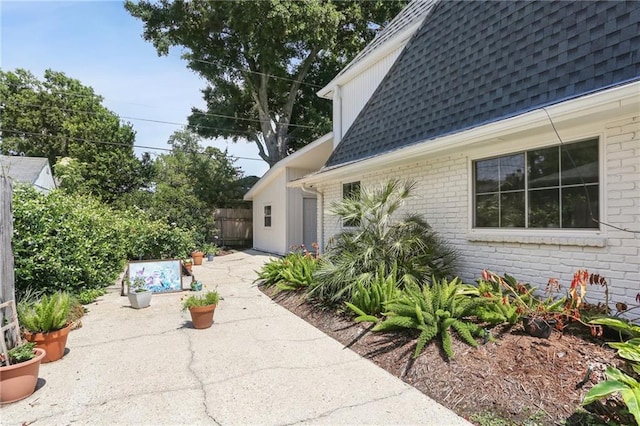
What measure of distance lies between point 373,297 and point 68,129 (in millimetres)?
24322

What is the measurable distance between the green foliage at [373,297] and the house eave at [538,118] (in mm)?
2253

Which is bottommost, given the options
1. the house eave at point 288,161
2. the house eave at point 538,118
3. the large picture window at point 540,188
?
the large picture window at point 540,188

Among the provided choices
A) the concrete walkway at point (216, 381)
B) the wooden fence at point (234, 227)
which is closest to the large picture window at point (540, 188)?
Answer: the concrete walkway at point (216, 381)

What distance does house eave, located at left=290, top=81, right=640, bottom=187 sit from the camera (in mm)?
3387

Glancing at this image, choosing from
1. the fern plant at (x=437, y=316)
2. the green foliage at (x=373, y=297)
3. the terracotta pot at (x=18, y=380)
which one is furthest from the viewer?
the green foliage at (x=373, y=297)

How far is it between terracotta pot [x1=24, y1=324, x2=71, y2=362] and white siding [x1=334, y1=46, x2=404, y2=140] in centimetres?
873

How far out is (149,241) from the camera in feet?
31.8

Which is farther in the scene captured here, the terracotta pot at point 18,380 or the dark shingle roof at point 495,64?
the dark shingle roof at point 495,64

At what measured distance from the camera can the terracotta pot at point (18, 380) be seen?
3.01m

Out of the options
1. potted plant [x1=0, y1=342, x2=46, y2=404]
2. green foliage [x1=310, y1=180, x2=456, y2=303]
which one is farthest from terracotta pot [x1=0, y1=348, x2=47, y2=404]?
green foliage [x1=310, y1=180, x2=456, y2=303]

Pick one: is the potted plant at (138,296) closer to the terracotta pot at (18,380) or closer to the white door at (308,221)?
the terracotta pot at (18,380)

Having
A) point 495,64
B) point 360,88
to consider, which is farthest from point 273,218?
point 495,64

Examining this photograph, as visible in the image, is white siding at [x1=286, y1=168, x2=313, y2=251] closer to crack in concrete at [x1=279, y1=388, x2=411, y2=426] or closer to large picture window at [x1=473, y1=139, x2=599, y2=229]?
large picture window at [x1=473, y1=139, x2=599, y2=229]

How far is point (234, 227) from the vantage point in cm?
1828
